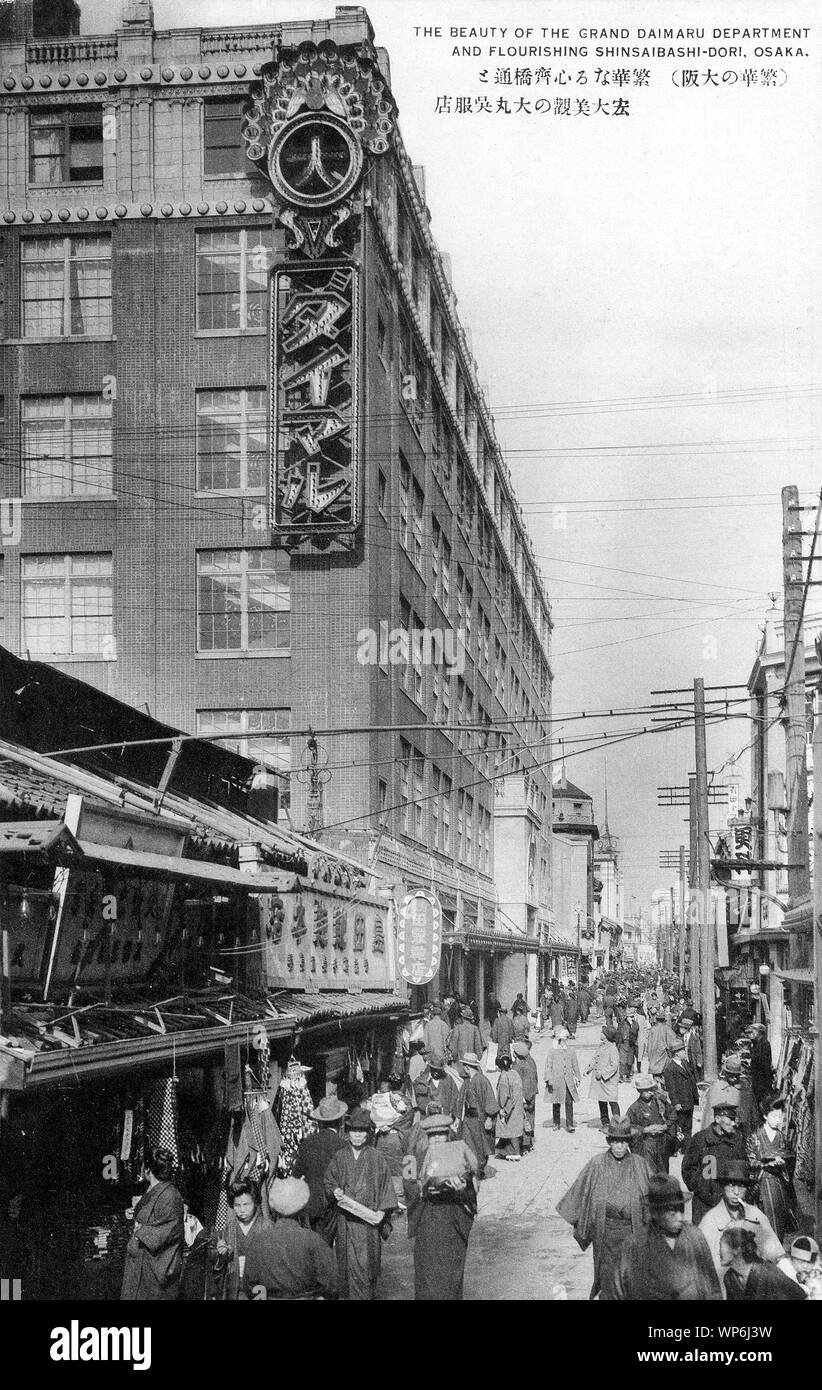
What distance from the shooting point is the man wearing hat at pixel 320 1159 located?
12.1 m

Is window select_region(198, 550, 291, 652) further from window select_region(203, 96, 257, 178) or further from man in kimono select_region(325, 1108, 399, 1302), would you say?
man in kimono select_region(325, 1108, 399, 1302)

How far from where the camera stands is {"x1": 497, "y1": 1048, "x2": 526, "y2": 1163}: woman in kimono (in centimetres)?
1998

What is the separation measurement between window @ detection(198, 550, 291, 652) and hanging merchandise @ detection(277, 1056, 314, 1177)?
15077mm

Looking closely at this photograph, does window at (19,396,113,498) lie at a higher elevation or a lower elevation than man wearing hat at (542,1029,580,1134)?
higher

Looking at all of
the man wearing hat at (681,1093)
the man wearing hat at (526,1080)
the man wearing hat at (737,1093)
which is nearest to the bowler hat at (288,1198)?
the man wearing hat at (737,1093)

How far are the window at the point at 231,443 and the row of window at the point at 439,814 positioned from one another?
7.31m

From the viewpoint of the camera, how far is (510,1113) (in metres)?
20.1

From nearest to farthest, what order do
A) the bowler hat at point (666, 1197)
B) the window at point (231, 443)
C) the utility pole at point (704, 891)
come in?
the bowler hat at point (666, 1197), the utility pole at point (704, 891), the window at point (231, 443)

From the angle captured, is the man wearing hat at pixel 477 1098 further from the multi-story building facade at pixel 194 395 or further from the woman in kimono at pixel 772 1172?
the multi-story building facade at pixel 194 395

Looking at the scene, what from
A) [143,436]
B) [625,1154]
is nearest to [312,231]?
[143,436]

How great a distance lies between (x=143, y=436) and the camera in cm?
2905

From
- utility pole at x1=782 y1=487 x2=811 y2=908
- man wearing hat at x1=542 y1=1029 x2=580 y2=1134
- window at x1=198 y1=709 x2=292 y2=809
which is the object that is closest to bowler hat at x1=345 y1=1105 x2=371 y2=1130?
man wearing hat at x1=542 y1=1029 x2=580 y2=1134
